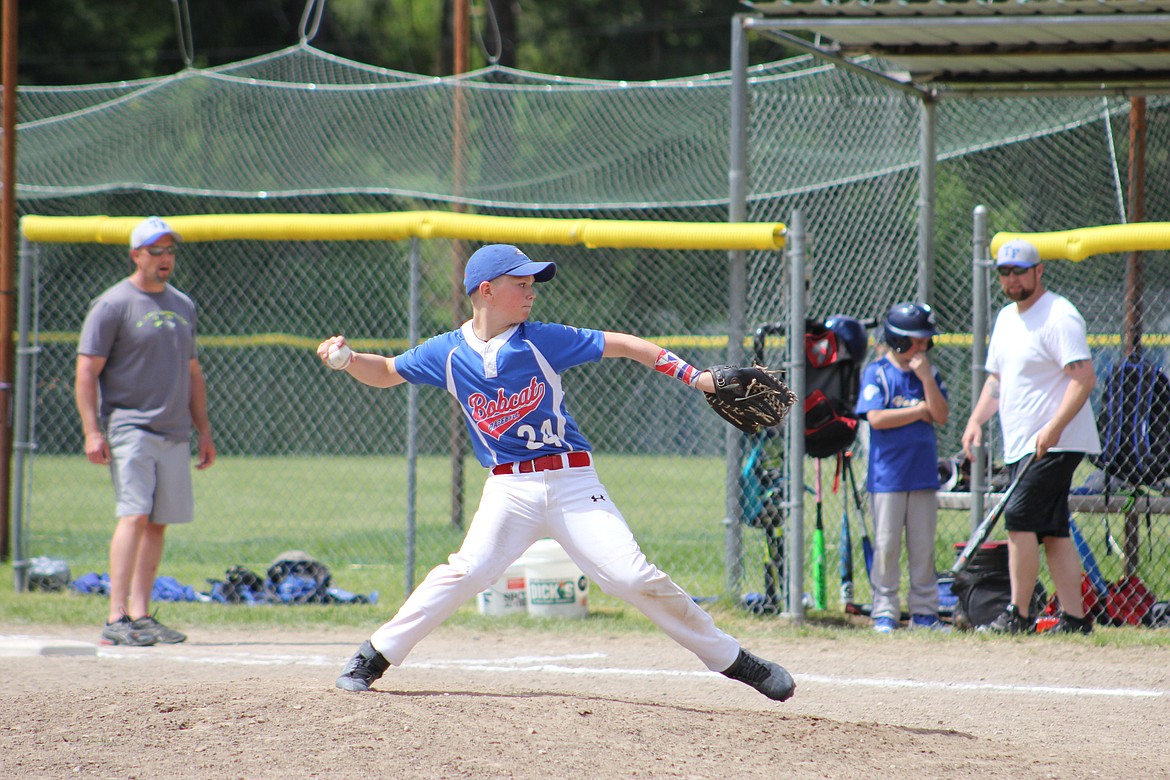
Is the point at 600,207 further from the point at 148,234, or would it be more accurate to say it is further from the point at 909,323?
→ the point at 148,234

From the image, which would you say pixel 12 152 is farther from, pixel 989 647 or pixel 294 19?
pixel 294 19

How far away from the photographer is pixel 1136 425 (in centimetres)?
682

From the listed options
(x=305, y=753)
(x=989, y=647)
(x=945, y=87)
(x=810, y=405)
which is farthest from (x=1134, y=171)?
(x=305, y=753)

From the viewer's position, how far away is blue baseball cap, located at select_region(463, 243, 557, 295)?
459cm

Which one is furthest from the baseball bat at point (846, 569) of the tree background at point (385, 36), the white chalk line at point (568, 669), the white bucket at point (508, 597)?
the tree background at point (385, 36)

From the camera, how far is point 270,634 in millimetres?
7039

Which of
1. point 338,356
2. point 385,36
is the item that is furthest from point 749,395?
point 385,36

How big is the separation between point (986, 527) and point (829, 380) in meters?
1.20

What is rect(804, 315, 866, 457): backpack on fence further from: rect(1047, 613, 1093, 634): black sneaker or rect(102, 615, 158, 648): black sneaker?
rect(102, 615, 158, 648): black sneaker

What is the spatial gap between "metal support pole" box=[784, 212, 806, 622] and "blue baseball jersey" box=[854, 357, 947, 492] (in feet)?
1.31

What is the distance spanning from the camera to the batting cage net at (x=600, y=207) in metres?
9.41

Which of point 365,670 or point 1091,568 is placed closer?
point 365,670

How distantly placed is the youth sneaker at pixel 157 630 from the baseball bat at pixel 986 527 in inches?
162

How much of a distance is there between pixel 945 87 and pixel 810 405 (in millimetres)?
3263
